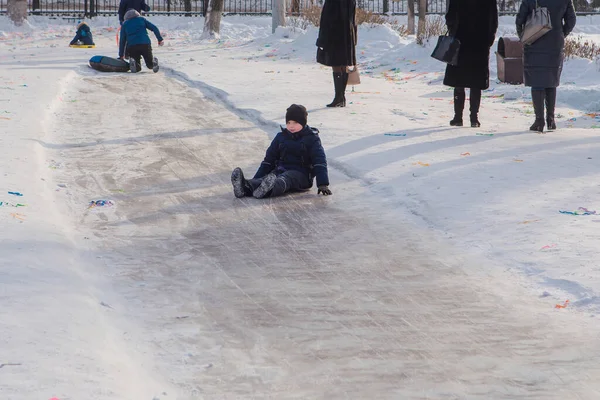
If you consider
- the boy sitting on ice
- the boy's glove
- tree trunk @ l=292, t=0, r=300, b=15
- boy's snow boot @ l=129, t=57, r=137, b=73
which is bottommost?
the boy's glove

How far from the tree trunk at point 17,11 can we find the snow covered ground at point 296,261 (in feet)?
67.7

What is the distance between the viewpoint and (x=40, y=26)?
33500 millimetres

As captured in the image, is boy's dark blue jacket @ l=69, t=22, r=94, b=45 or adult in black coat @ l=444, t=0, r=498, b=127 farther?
boy's dark blue jacket @ l=69, t=22, r=94, b=45

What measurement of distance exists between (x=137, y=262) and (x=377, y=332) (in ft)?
6.44

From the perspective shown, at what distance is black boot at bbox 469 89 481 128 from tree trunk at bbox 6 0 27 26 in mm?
24325

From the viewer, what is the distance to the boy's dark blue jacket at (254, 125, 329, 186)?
27.9 feet

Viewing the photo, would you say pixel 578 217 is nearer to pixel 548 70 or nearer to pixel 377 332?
pixel 377 332

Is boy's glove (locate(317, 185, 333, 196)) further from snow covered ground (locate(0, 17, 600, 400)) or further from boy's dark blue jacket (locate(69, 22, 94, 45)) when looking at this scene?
boy's dark blue jacket (locate(69, 22, 94, 45))

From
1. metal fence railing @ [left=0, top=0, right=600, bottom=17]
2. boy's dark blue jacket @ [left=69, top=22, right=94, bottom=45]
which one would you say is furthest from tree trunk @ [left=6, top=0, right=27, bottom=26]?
boy's dark blue jacket @ [left=69, top=22, right=94, bottom=45]

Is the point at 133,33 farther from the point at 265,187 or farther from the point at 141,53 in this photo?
the point at 265,187

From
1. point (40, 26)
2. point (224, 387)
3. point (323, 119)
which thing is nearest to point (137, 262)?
point (224, 387)

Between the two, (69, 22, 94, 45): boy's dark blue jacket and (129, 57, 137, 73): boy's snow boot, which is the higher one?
(69, 22, 94, 45): boy's dark blue jacket

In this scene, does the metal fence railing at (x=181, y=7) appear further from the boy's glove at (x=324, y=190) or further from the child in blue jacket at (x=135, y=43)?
the boy's glove at (x=324, y=190)

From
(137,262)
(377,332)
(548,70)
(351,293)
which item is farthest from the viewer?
(548,70)
